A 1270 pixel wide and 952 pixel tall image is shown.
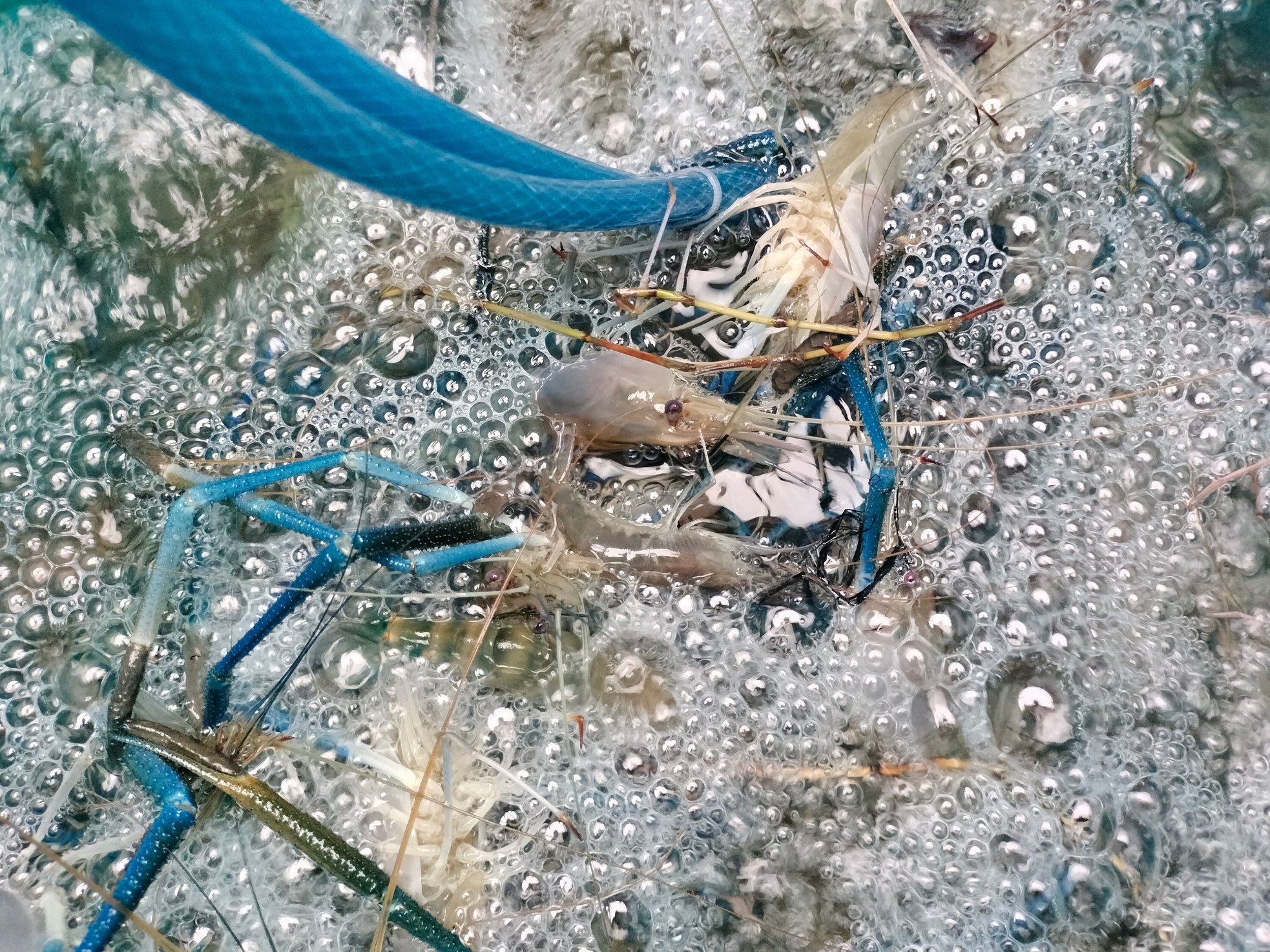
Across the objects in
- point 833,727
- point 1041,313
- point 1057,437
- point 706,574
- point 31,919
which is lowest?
point 31,919

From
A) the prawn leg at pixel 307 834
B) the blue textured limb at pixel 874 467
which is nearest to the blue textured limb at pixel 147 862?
the prawn leg at pixel 307 834

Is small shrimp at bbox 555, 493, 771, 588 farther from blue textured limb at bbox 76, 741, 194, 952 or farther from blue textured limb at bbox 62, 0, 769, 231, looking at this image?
blue textured limb at bbox 76, 741, 194, 952

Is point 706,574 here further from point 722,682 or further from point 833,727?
point 833,727

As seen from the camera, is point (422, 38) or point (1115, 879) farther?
point (422, 38)

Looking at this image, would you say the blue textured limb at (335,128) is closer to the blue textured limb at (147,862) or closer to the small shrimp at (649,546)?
the small shrimp at (649,546)

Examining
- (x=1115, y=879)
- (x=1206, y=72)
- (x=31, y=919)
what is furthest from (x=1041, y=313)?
(x=31, y=919)

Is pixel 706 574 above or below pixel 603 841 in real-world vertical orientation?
above

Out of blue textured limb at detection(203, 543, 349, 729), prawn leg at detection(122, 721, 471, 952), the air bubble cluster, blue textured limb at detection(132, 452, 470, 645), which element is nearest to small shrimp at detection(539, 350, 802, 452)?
the air bubble cluster
